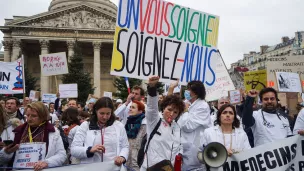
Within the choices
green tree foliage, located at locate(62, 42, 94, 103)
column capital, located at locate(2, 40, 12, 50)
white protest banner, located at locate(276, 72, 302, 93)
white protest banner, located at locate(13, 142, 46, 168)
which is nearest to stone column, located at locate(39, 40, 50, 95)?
column capital, located at locate(2, 40, 12, 50)

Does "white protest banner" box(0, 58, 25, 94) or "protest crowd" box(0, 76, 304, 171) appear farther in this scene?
"white protest banner" box(0, 58, 25, 94)

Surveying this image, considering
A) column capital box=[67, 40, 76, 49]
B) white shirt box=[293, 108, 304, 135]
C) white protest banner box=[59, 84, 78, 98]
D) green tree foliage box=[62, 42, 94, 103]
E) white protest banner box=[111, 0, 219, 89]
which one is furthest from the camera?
column capital box=[67, 40, 76, 49]

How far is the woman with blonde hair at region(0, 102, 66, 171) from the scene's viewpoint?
3.28 metres

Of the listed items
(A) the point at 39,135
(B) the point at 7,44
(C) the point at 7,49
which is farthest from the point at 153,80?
(C) the point at 7,49

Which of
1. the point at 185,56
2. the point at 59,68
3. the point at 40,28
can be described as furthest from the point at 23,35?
the point at 185,56

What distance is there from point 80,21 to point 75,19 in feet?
2.26

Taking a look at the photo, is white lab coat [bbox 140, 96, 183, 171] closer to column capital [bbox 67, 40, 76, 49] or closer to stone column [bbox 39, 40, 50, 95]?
stone column [bbox 39, 40, 50, 95]

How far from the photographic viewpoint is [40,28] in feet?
135

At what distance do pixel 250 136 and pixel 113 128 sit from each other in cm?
201

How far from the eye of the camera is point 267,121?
13.5ft

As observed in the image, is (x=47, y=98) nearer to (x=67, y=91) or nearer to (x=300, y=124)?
(x=67, y=91)

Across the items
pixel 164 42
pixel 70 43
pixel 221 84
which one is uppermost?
pixel 70 43

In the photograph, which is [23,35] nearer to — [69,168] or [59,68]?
[59,68]

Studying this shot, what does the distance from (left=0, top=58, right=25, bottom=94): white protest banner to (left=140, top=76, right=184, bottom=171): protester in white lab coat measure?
22.2 ft
